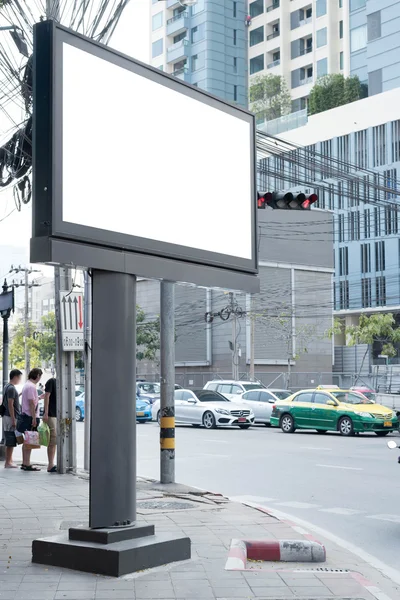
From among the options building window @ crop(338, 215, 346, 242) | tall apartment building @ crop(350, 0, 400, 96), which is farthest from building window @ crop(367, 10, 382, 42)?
building window @ crop(338, 215, 346, 242)

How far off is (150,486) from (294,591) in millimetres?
7048

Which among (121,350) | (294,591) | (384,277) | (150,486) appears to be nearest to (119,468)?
(121,350)

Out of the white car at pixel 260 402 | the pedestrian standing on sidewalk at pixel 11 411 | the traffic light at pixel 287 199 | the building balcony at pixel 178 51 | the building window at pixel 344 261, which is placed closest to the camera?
the pedestrian standing on sidewalk at pixel 11 411

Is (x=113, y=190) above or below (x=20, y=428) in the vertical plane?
above

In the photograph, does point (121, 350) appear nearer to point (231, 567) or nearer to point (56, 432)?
point (231, 567)

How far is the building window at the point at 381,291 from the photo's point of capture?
74.2 m

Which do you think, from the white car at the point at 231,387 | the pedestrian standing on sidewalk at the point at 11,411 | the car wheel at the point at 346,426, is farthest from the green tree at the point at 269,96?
the pedestrian standing on sidewalk at the point at 11,411


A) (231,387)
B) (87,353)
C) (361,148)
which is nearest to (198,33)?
(361,148)

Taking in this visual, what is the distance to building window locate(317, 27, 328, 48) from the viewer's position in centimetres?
9075

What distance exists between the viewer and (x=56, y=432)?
15.2 meters

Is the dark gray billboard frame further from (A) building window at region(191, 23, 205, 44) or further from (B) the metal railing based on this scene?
(B) the metal railing

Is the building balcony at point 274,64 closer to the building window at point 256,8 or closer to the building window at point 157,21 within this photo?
the building window at point 256,8

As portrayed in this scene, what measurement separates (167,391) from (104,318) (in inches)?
259

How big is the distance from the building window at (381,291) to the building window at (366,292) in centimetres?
84
